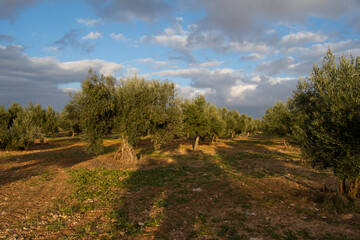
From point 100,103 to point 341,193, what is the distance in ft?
65.6

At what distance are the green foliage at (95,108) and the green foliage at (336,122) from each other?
17.1 metres

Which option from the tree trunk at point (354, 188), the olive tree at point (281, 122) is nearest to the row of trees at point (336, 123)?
the tree trunk at point (354, 188)

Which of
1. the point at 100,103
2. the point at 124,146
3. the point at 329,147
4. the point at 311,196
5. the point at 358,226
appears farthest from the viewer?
the point at 124,146

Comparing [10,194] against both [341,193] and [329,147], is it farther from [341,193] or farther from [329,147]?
[341,193]

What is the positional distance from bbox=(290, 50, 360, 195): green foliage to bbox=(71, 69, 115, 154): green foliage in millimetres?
17052

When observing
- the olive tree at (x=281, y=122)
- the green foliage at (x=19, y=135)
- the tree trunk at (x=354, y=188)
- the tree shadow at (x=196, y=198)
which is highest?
the olive tree at (x=281, y=122)

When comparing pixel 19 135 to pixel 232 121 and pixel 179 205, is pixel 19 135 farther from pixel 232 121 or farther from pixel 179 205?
pixel 232 121

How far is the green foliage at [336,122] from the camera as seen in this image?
1024 cm

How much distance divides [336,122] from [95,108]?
19.0 metres

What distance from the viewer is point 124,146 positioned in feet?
76.6

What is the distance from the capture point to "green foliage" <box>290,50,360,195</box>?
10.2m

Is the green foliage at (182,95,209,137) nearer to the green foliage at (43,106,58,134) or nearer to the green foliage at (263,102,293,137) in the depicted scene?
the green foliage at (263,102,293,137)

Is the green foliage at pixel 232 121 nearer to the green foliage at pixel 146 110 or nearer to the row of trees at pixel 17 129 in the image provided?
the green foliage at pixel 146 110

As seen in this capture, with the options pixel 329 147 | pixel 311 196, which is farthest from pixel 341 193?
pixel 329 147
